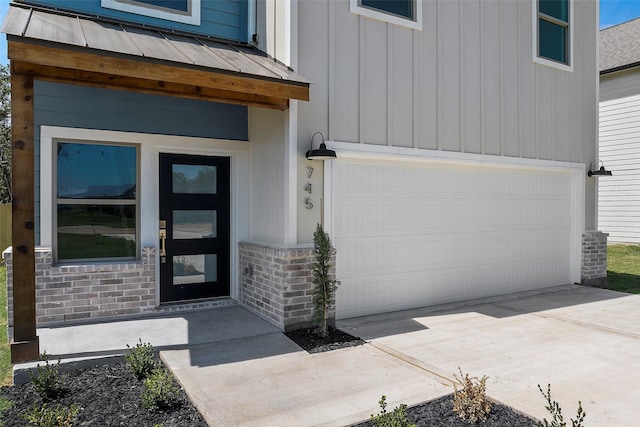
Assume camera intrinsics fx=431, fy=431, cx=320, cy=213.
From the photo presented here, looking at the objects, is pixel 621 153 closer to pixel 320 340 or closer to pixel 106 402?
pixel 320 340

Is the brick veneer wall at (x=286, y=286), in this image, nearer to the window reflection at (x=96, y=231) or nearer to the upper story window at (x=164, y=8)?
the window reflection at (x=96, y=231)

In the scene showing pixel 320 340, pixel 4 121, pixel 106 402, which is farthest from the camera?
pixel 4 121

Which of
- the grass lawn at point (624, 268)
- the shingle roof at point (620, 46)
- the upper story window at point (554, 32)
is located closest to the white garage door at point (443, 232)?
the grass lawn at point (624, 268)

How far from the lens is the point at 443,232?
21.8ft

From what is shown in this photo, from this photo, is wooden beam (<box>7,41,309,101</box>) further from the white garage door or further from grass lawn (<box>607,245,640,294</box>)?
grass lawn (<box>607,245,640,294</box>)

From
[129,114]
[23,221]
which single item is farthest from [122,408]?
[129,114]

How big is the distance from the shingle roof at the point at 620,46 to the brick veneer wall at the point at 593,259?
7.92 meters

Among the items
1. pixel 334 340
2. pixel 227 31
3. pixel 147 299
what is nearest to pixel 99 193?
pixel 147 299

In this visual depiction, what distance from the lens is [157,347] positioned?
4523mm

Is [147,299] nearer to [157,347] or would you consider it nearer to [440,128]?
[157,347]

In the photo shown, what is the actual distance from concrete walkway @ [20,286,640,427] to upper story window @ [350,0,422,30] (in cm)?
408

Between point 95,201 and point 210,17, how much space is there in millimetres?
2931

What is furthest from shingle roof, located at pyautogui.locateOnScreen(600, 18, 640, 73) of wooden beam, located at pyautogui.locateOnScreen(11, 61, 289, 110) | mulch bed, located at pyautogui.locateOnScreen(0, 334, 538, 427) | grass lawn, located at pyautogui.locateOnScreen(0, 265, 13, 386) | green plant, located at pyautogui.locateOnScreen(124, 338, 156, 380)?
grass lawn, located at pyautogui.locateOnScreen(0, 265, 13, 386)

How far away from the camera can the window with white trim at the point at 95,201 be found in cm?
543
